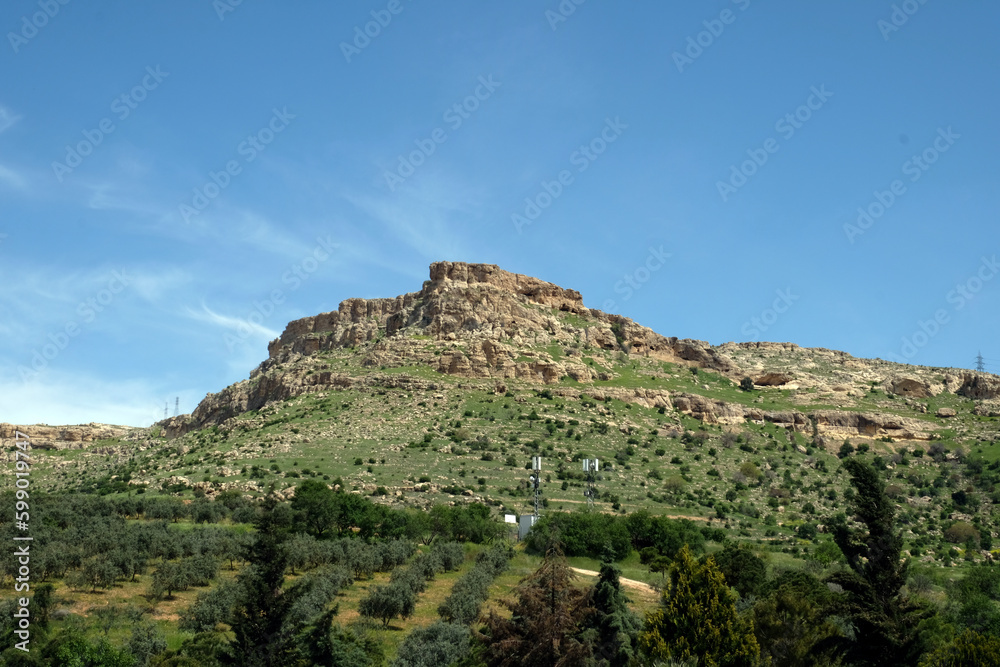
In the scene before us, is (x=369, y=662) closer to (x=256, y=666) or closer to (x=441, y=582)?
(x=256, y=666)

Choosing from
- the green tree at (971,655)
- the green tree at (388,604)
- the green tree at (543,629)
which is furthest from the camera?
the green tree at (388,604)

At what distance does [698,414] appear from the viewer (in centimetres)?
8781

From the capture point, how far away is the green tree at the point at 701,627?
22.0m

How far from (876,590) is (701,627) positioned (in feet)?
17.5

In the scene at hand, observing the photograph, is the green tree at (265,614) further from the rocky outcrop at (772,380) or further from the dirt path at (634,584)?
the rocky outcrop at (772,380)

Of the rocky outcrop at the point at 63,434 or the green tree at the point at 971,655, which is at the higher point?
the rocky outcrop at the point at 63,434

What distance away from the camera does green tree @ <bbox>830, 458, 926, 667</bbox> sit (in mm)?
22078

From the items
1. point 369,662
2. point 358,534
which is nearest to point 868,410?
point 358,534

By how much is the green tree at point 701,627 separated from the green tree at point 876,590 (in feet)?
9.91

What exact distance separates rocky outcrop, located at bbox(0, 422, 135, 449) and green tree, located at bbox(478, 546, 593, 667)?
11317 centimetres

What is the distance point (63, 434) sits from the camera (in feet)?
408

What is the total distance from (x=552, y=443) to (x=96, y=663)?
5031 cm

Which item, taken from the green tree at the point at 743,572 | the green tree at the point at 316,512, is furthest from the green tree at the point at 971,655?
the green tree at the point at 316,512

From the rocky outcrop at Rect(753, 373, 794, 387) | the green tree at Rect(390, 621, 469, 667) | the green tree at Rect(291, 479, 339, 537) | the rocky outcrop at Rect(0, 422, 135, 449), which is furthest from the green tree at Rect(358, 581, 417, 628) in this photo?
the rocky outcrop at Rect(0, 422, 135, 449)
